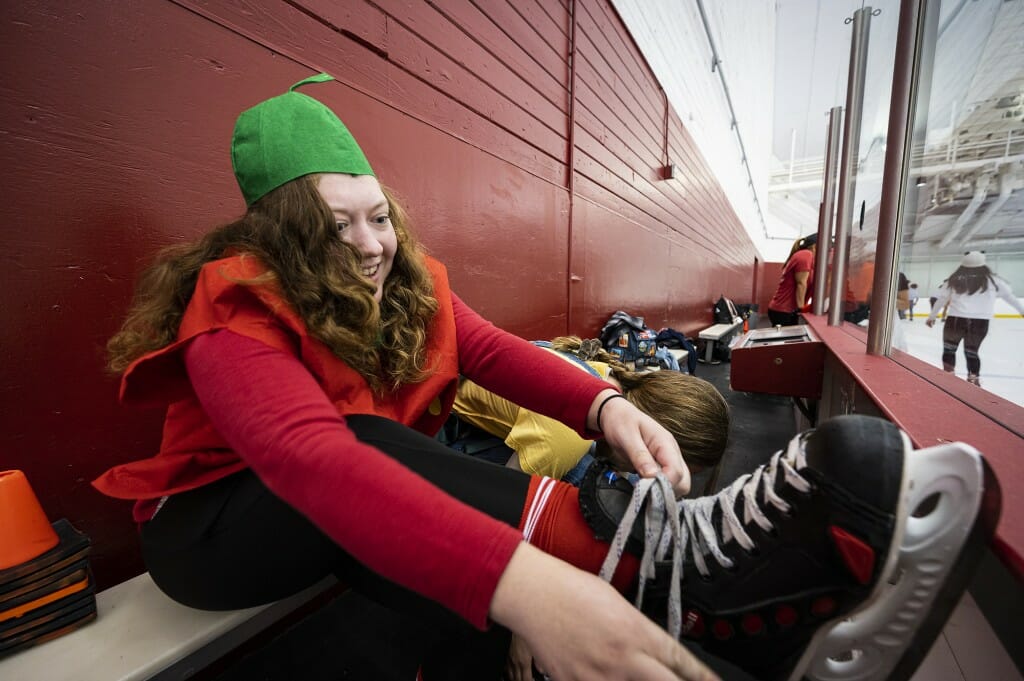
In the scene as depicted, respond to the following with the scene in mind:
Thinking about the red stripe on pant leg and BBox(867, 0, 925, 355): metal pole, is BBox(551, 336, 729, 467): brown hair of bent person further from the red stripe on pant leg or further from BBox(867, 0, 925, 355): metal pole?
BBox(867, 0, 925, 355): metal pole

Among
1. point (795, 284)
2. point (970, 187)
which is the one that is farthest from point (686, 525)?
point (795, 284)

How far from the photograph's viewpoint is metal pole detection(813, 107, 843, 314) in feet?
11.6

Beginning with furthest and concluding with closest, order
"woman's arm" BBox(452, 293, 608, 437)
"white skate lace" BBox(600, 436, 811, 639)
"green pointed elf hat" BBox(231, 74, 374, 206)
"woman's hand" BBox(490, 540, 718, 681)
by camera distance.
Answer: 1. "woman's arm" BBox(452, 293, 608, 437)
2. "green pointed elf hat" BBox(231, 74, 374, 206)
3. "white skate lace" BBox(600, 436, 811, 639)
4. "woman's hand" BBox(490, 540, 718, 681)

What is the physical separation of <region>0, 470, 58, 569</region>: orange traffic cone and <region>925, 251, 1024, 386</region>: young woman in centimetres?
205

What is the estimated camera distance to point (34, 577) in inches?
24.7

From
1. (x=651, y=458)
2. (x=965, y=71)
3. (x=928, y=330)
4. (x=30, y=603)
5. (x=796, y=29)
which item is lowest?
(x=30, y=603)

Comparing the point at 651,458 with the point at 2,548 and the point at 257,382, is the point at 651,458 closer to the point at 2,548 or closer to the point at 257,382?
the point at 257,382

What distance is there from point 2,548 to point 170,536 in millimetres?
267

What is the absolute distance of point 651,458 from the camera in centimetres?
70

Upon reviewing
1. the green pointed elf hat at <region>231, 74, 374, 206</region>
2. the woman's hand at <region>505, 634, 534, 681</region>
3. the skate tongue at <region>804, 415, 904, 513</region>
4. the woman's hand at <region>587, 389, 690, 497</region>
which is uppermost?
the green pointed elf hat at <region>231, 74, 374, 206</region>

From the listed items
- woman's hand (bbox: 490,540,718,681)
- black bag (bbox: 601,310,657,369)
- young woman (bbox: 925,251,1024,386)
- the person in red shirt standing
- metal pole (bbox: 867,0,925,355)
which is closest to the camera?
woman's hand (bbox: 490,540,718,681)

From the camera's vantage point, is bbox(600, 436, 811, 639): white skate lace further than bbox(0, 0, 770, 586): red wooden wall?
No

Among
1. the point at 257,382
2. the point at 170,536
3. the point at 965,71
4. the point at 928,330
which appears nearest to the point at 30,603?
the point at 170,536

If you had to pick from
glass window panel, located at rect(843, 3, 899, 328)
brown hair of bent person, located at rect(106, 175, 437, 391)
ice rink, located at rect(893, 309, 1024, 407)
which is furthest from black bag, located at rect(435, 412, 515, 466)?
glass window panel, located at rect(843, 3, 899, 328)
